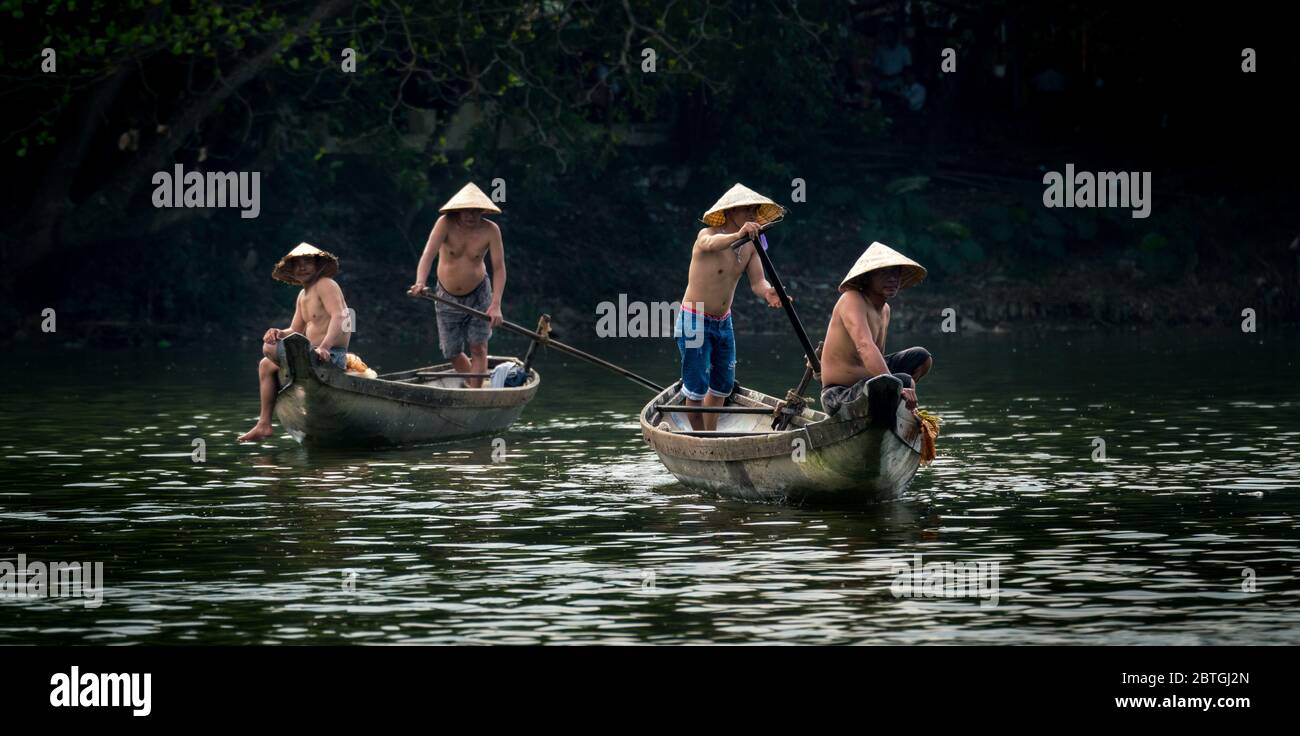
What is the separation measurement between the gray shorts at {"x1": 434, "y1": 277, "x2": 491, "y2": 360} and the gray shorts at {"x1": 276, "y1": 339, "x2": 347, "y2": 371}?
5.16ft

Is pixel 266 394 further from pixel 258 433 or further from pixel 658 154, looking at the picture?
pixel 658 154

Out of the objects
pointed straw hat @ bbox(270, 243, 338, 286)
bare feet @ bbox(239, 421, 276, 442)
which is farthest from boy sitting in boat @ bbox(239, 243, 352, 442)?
bare feet @ bbox(239, 421, 276, 442)

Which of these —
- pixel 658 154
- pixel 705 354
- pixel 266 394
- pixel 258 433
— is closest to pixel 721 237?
pixel 705 354

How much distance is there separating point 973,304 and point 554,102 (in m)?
6.85

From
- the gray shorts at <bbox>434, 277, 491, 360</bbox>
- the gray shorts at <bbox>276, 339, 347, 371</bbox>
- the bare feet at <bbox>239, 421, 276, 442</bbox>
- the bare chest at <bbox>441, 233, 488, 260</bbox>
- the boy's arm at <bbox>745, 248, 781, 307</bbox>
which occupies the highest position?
the bare chest at <bbox>441, 233, 488, 260</bbox>

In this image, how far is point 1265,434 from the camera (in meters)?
18.0

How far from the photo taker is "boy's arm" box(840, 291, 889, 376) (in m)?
13.1

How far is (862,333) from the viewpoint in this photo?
13.3 m

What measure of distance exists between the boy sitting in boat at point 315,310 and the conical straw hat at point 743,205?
10.8ft

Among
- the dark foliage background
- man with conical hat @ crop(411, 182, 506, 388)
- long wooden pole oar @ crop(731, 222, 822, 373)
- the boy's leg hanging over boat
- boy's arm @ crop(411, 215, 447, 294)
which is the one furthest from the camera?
the dark foliage background

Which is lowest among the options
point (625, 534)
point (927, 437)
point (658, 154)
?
point (625, 534)

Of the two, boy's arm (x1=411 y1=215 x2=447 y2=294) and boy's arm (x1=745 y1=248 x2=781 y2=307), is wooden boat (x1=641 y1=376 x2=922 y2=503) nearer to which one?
boy's arm (x1=745 y1=248 x2=781 y2=307)

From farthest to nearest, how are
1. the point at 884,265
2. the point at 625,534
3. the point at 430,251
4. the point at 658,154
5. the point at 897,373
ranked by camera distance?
1. the point at 658,154
2. the point at 430,251
3. the point at 897,373
4. the point at 884,265
5. the point at 625,534

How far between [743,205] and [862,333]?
6.13 feet
